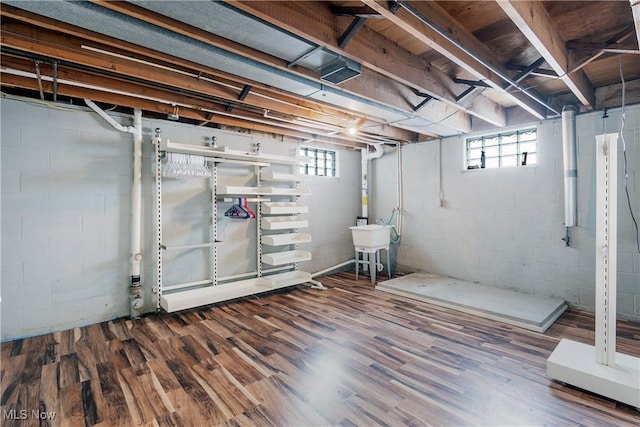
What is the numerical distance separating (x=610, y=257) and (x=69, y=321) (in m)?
4.46

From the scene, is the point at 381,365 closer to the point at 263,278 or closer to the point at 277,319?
the point at 277,319

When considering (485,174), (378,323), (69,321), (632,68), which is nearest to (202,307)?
(69,321)

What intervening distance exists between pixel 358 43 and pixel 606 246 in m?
2.08

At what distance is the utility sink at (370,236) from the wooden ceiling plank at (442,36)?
239cm

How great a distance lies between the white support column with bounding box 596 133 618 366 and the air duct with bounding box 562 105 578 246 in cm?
159

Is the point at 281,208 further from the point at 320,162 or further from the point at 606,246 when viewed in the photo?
the point at 606,246

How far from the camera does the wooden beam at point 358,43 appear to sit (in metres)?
1.55

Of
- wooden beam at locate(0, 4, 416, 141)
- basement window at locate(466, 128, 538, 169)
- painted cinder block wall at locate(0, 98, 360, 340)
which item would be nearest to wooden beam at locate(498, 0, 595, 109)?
basement window at locate(466, 128, 538, 169)

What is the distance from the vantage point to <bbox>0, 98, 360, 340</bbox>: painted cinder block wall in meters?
2.64

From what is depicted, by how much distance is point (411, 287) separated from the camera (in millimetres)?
3967

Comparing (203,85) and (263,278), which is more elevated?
(203,85)
